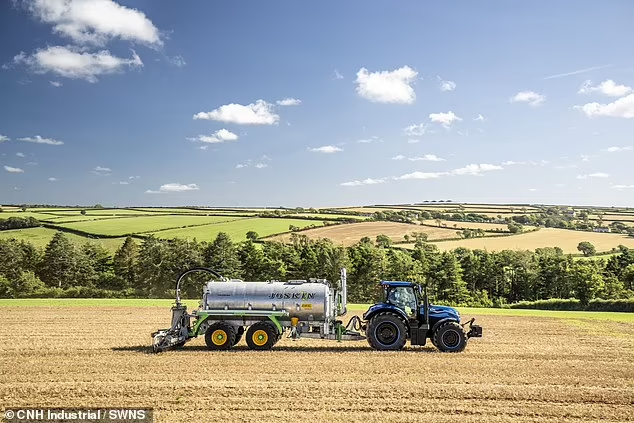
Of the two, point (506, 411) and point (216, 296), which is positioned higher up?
point (216, 296)

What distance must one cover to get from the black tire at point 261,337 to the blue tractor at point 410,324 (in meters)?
3.57

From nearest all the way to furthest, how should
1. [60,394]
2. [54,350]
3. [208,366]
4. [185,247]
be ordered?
[60,394]
[208,366]
[54,350]
[185,247]

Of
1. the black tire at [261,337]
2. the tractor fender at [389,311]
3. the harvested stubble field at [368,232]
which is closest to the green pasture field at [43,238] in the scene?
the harvested stubble field at [368,232]

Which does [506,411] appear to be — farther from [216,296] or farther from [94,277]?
[94,277]

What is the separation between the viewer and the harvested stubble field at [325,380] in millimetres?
11875

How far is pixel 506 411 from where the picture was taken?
471 inches

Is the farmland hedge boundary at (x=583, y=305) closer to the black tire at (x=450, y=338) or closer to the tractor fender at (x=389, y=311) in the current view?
the black tire at (x=450, y=338)

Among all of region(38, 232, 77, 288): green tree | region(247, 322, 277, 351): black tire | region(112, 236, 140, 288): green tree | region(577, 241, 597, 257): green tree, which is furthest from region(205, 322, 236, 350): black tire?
region(577, 241, 597, 257): green tree

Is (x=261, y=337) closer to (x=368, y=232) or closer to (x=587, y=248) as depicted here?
(x=368, y=232)

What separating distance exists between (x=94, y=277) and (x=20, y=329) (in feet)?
129

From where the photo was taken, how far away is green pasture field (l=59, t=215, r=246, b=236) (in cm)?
8206

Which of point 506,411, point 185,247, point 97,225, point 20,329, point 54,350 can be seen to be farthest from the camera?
point 97,225

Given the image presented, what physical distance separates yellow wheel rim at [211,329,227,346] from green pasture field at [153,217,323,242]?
56.0 meters

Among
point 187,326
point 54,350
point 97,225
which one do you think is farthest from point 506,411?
point 97,225
